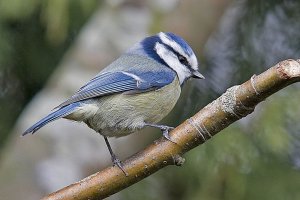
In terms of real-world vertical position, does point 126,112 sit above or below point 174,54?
below

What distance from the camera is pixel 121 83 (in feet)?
6.17

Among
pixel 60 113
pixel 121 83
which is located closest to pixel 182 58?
pixel 121 83

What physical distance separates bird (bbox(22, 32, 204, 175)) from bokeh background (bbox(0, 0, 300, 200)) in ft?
0.76

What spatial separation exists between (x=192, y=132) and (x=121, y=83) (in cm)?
50

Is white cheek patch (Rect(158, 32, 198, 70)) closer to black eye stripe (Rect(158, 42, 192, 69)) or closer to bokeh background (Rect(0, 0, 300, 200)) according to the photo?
black eye stripe (Rect(158, 42, 192, 69))

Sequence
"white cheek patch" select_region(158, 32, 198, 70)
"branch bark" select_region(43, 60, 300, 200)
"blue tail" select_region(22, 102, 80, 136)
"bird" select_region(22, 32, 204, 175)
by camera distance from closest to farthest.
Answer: "branch bark" select_region(43, 60, 300, 200)
"blue tail" select_region(22, 102, 80, 136)
"bird" select_region(22, 32, 204, 175)
"white cheek patch" select_region(158, 32, 198, 70)

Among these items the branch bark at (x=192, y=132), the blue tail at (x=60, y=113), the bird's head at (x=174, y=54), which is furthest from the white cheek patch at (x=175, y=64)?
the branch bark at (x=192, y=132)

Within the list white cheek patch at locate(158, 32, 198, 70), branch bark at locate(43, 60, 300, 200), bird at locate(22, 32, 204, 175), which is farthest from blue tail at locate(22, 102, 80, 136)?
white cheek patch at locate(158, 32, 198, 70)

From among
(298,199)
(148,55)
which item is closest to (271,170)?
(298,199)

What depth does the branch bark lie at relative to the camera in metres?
1.28

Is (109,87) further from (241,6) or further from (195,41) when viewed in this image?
(241,6)

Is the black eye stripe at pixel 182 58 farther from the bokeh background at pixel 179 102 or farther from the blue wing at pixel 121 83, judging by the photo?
the bokeh background at pixel 179 102

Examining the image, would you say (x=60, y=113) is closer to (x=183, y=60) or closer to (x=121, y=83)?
(x=121, y=83)

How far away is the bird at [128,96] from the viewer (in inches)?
71.9
